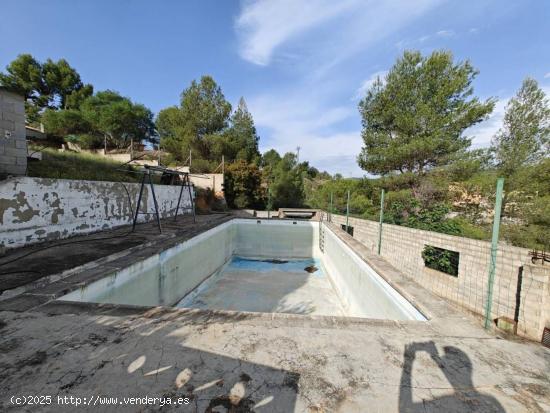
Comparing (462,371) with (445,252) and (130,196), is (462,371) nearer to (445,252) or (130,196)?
(445,252)

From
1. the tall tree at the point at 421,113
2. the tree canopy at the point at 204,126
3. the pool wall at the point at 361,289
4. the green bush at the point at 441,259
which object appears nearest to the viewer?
the pool wall at the point at 361,289

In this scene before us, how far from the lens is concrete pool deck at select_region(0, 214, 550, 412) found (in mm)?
1168

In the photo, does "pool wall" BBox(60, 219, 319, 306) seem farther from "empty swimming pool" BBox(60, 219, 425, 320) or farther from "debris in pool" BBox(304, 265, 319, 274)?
"debris in pool" BBox(304, 265, 319, 274)

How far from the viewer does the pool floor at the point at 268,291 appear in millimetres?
5195

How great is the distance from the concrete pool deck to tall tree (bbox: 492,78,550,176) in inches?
464

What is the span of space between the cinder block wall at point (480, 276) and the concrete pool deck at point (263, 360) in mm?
2749

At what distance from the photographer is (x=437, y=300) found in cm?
239

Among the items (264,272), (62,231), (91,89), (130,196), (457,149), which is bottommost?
(264,272)

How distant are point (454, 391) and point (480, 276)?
4631mm

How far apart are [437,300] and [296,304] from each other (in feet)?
11.4

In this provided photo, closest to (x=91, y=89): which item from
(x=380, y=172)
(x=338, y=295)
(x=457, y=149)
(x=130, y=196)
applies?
(x=130, y=196)

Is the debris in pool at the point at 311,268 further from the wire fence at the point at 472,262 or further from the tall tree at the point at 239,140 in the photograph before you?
the tall tree at the point at 239,140

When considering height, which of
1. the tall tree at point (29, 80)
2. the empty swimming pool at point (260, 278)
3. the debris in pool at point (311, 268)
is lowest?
the debris in pool at point (311, 268)

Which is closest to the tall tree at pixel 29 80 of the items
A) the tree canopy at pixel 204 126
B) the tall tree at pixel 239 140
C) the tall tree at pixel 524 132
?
the tree canopy at pixel 204 126
